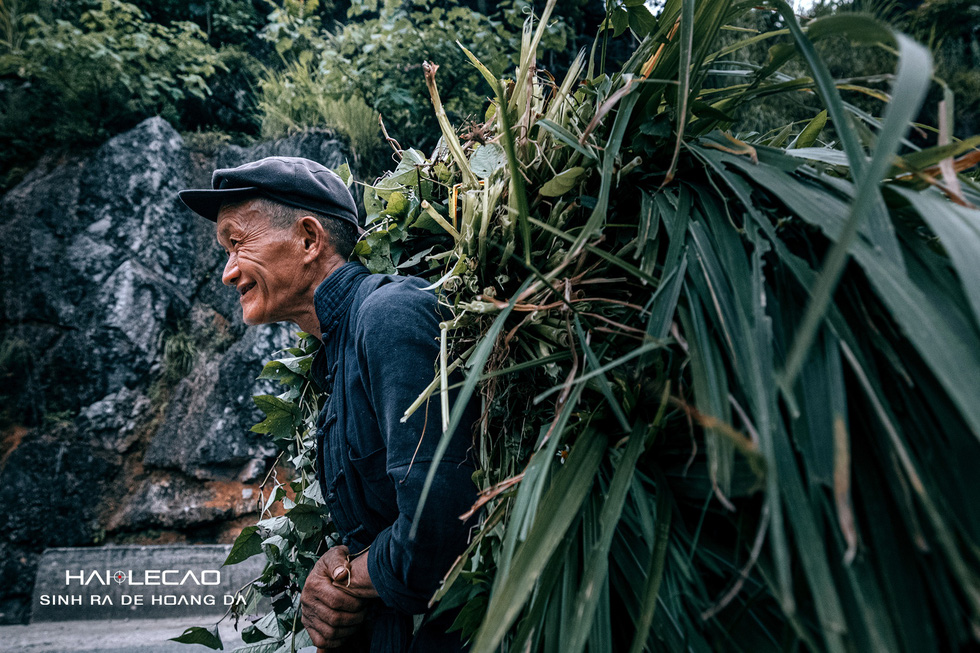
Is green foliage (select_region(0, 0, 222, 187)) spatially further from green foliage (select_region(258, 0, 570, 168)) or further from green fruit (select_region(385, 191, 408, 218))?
green fruit (select_region(385, 191, 408, 218))

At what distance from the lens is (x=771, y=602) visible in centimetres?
60

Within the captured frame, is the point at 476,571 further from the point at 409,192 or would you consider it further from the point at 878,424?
the point at 409,192

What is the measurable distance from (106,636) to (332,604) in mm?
3143

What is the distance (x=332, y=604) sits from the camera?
117cm

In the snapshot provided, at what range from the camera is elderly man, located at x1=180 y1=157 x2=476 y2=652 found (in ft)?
3.31

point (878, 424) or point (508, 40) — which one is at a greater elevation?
point (508, 40)

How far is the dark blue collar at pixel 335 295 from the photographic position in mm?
1348

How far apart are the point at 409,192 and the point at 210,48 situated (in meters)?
5.28

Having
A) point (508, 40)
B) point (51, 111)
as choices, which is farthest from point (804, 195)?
point (51, 111)

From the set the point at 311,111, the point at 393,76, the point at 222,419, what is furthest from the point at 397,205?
the point at 311,111

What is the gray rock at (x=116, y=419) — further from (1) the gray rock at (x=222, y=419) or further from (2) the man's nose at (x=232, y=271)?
(2) the man's nose at (x=232, y=271)

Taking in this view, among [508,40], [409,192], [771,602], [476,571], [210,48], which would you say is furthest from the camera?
[210,48]

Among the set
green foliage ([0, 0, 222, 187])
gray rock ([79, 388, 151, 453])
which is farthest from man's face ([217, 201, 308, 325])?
green foliage ([0, 0, 222, 187])

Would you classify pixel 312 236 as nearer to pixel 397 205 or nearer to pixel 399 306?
pixel 397 205
